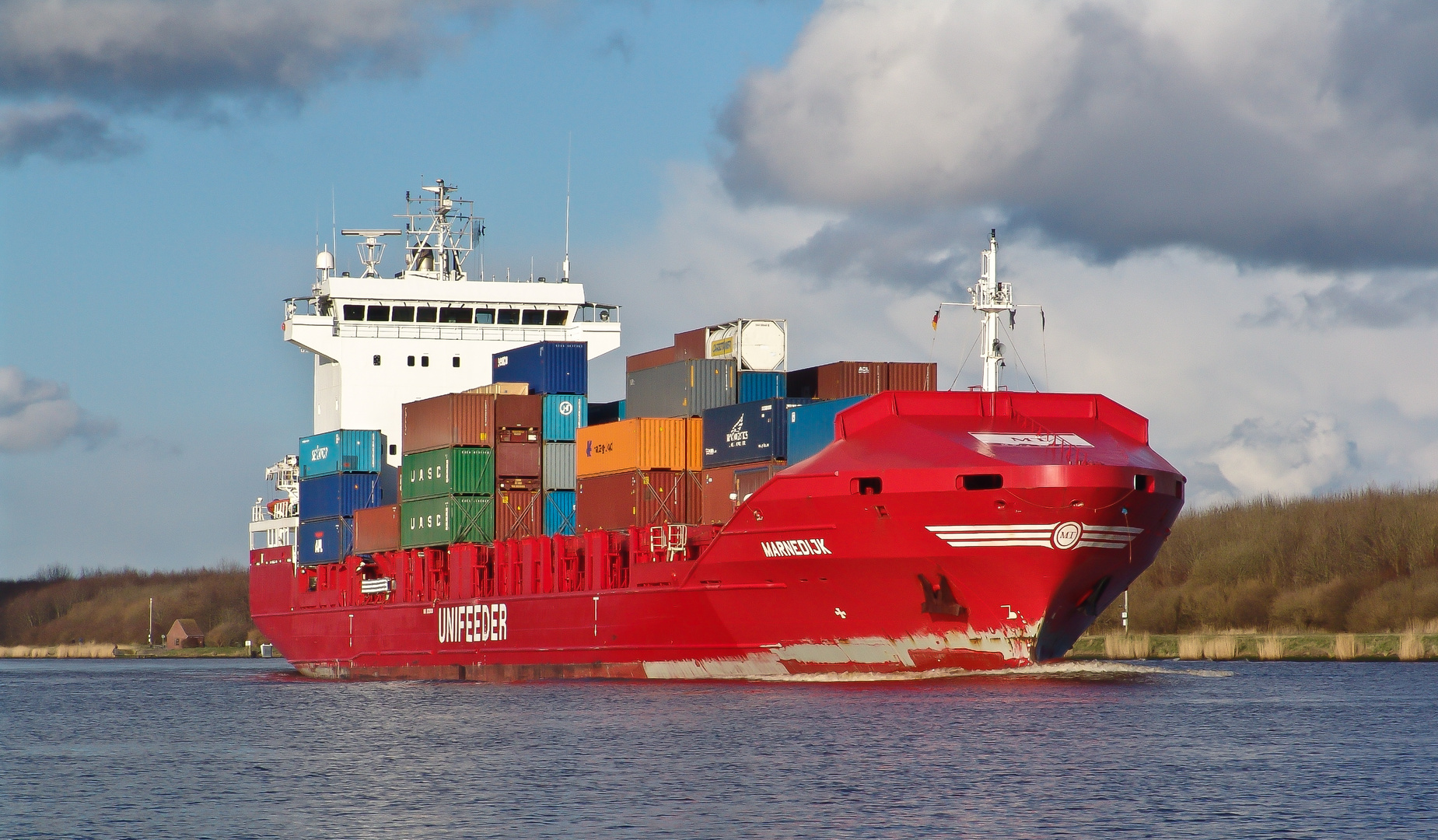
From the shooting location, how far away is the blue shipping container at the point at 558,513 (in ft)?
132

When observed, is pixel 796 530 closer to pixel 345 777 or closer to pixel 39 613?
pixel 345 777

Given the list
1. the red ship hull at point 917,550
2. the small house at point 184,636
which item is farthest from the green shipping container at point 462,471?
the small house at point 184,636

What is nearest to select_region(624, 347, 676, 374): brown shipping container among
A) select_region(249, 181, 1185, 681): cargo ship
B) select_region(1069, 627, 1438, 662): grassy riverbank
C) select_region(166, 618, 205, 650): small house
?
select_region(249, 181, 1185, 681): cargo ship

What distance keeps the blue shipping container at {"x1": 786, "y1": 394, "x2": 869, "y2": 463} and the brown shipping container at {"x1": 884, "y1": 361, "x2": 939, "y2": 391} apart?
2.22 metres

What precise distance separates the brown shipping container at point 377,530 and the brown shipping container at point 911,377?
53.8 ft

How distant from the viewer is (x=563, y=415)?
40.8 meters

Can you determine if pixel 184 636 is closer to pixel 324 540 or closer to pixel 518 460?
pixel 324 540

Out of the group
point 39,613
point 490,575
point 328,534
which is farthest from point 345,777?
point 39,613

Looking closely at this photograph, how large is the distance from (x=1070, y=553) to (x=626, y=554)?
37.8 ft

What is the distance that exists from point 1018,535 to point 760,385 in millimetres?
8938

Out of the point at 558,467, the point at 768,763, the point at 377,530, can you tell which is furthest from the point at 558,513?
the point at 768,763

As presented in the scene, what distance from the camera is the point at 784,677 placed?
32.2m

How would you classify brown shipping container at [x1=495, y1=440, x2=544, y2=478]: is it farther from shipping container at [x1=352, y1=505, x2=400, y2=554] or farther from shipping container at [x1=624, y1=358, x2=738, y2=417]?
shipping container at [x1=352, y1=505, x2=400, y2=554]

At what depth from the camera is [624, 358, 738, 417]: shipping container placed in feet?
118
